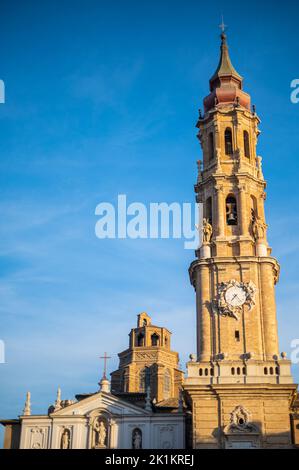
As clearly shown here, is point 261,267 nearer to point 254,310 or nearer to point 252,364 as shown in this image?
point 254,310

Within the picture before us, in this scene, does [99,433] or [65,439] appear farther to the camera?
A: [65,439]

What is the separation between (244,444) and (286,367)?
222 inches

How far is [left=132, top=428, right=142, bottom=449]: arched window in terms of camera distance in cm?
4434

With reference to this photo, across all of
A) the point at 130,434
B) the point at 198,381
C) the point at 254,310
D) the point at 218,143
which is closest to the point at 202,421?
the point at 198,381

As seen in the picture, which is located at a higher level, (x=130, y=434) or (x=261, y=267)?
(x=261, y=267)

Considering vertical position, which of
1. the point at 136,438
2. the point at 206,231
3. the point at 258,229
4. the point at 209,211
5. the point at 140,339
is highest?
the point at 209,211

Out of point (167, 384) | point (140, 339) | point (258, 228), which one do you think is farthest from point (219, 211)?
point (140, 339)

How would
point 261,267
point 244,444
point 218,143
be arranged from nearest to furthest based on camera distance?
point 244,444, point 261,267, point 218,143

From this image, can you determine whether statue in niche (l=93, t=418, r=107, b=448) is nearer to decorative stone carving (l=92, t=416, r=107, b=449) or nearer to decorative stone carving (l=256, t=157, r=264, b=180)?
decorative stone carving (l=92, t=416, r=107, b=449)

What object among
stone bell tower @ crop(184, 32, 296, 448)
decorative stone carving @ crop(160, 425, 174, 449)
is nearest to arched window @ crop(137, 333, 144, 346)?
stone bell tower @ crop(184, 32, 296, 448)

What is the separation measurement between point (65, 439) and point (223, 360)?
12.2 m

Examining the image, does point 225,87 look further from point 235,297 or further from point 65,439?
point 65,439

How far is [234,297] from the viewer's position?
46.4 m
